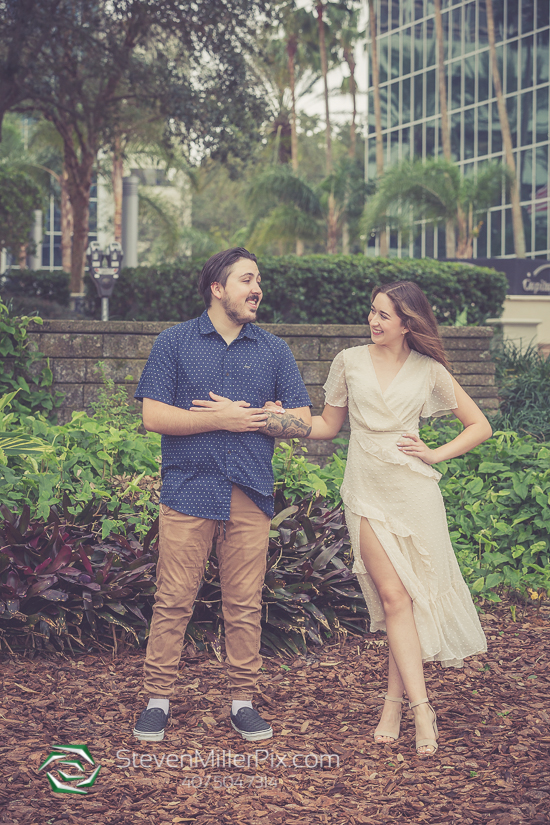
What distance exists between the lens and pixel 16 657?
416 centimetres

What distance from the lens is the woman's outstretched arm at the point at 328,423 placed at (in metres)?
3.60

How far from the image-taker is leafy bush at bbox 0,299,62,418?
647 centimetres

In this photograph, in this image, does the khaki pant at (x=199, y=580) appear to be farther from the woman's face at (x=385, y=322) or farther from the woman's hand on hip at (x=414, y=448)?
the woman's face at (x=385, y=322)

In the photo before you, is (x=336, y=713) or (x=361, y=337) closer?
(x=336, y=713)

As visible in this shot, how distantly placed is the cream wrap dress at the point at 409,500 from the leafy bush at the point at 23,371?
366 cm

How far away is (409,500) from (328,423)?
0.49m

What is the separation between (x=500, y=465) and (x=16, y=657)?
3325mm

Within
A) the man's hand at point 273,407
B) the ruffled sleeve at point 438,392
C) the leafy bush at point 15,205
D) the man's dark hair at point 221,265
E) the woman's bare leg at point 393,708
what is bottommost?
the woman's bare leg at point 393,708

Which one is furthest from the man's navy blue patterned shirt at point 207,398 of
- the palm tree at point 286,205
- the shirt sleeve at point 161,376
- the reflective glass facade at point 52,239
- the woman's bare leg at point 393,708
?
the reflective glass facade at point 52,239

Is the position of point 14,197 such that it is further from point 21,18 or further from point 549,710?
point 549,710

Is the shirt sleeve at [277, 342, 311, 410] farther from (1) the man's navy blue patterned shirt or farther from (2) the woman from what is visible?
(2) the woman

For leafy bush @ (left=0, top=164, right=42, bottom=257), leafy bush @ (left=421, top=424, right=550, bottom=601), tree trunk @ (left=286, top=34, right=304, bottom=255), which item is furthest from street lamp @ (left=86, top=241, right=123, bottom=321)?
tree trunk @ (left=286, top=34, right=304, bottom=255)

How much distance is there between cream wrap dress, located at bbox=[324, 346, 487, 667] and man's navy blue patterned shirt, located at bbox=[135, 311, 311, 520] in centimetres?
32

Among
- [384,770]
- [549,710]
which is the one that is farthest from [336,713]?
[549,710]
